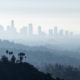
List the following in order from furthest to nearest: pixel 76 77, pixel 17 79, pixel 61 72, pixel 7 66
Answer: pixel 61 72
pixel 76 77
pixel 7 66
pixel 17 79

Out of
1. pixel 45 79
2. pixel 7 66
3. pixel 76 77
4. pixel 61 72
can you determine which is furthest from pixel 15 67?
pixel 61 72

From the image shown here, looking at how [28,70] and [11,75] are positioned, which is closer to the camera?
[11,75]

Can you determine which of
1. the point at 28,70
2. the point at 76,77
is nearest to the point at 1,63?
the point at 28,70

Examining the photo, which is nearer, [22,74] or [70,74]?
[22,74]

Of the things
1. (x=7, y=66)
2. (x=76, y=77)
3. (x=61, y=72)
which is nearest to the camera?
(x=7, y=66)

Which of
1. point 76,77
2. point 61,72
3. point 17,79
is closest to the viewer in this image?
point 17,79

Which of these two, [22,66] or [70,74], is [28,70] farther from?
[70,74]

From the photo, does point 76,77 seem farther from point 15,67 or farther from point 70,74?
point 15,67

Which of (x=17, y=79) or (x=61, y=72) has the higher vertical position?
(x=17, y=79)

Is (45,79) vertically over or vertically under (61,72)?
over
